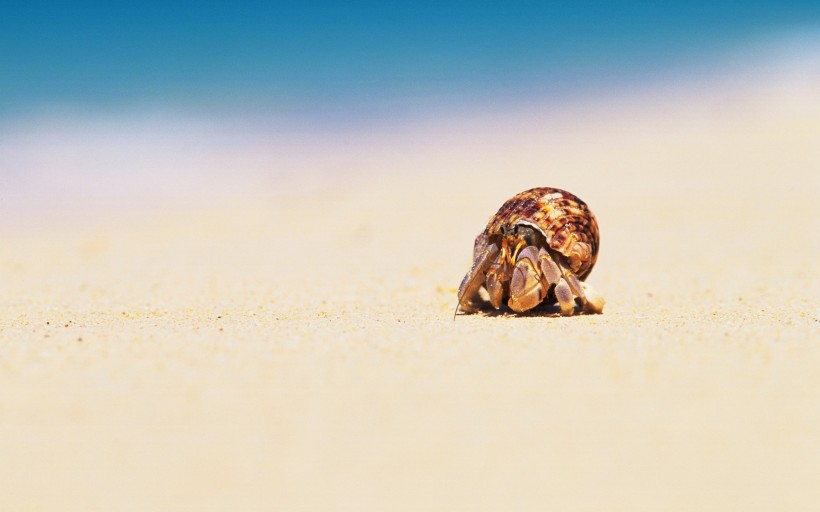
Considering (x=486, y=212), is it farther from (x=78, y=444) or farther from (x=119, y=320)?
(x=78, y=444)

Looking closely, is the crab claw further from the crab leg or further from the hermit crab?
the crab leg

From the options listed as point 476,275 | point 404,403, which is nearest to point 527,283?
point 476,275

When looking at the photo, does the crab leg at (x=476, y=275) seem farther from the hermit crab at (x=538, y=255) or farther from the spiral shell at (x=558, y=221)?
the spiral shell at (x=558, y=221)

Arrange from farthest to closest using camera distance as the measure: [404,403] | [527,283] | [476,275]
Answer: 1. [476,275]
2. [527,283]
3. [404,403]

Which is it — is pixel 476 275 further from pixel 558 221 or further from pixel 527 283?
pixel 558 221

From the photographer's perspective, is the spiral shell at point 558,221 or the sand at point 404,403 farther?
the spiral shell at point 558,221

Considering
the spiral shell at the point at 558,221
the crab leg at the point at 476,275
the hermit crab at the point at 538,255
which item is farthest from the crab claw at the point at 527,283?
the crab leg at the point at 476,275

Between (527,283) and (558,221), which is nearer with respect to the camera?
(527,283)

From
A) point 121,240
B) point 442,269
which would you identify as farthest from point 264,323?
point 121,240
